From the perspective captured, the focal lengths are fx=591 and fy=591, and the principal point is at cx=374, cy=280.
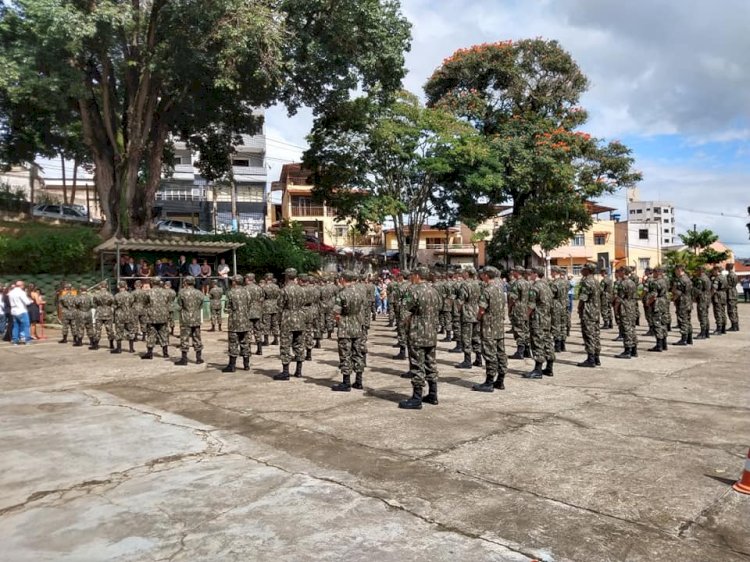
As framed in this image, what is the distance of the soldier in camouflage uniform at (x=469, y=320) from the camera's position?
38.0 feet

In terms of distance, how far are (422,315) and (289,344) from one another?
10.3ft

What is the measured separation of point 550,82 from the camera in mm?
28938

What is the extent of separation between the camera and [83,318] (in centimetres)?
1580

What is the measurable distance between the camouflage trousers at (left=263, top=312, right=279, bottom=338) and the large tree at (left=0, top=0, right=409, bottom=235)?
732 centimetres

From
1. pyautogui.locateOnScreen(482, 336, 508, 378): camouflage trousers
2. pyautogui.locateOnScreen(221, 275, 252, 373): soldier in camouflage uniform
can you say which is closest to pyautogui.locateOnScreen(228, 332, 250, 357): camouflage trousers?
pyautogui.locateOnScreen(221, 275, 252, 373): soldier in camouflage uniform

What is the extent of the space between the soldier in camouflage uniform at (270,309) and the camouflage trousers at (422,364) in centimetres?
585

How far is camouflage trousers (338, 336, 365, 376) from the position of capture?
9.27 meters

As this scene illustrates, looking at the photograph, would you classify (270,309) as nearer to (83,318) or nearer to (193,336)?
(193,336)

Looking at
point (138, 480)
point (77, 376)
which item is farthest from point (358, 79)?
point (138, 480)

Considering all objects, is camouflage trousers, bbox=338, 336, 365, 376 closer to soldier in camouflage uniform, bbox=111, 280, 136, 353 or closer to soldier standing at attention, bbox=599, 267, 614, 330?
soldier standing at attention, bbox=599, 267, 614, 330

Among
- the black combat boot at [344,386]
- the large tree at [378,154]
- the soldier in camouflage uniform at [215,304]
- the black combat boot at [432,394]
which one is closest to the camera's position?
the black combat boot at [432,394]

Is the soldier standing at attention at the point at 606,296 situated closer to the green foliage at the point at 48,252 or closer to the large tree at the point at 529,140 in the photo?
the large tree at the point at 529,140

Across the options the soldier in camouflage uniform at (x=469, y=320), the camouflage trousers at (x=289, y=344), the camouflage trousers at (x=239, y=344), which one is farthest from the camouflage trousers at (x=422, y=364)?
the camouflage trousers at (x=239, y=344)

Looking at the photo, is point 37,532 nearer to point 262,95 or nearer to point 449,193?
point 262,95
